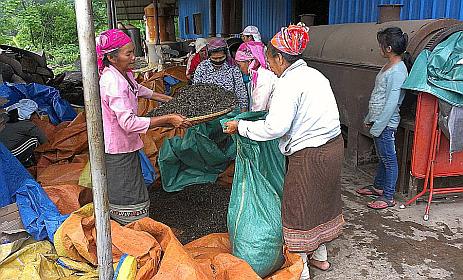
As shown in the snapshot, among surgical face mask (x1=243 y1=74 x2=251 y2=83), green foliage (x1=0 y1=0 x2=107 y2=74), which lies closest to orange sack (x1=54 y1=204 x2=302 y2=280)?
surgical face mask (x1=243 y1=74 x2=251 y2=83)

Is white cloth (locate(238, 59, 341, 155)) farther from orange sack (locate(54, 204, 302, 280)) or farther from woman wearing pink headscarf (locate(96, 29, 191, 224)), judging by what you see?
orange sack (locate(54, 204, 302, 280))

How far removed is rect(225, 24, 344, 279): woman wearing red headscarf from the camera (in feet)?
8.43

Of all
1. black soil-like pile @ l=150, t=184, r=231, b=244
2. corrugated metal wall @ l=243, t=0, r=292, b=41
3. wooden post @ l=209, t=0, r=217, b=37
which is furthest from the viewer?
wooden post @ l=209, t=0, r=217, b=37

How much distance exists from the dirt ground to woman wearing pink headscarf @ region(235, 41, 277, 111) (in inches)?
38.1

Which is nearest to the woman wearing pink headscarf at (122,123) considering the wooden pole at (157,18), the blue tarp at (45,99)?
the blue tarp at (45,99)

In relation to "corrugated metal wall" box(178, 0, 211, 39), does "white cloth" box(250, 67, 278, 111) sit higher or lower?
lower

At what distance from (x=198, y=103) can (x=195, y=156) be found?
1.13 m

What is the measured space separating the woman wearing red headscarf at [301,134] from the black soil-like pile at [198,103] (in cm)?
35

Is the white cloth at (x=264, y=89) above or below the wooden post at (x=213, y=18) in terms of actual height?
below

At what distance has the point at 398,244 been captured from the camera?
3.34m

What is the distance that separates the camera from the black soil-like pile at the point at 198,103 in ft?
9.83

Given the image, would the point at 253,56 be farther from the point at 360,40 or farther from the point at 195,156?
the point at 360,40

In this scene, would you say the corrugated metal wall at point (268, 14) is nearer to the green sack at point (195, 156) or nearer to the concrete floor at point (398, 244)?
the green sack at point (195, 156)

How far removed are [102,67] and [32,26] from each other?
22.5 metres
